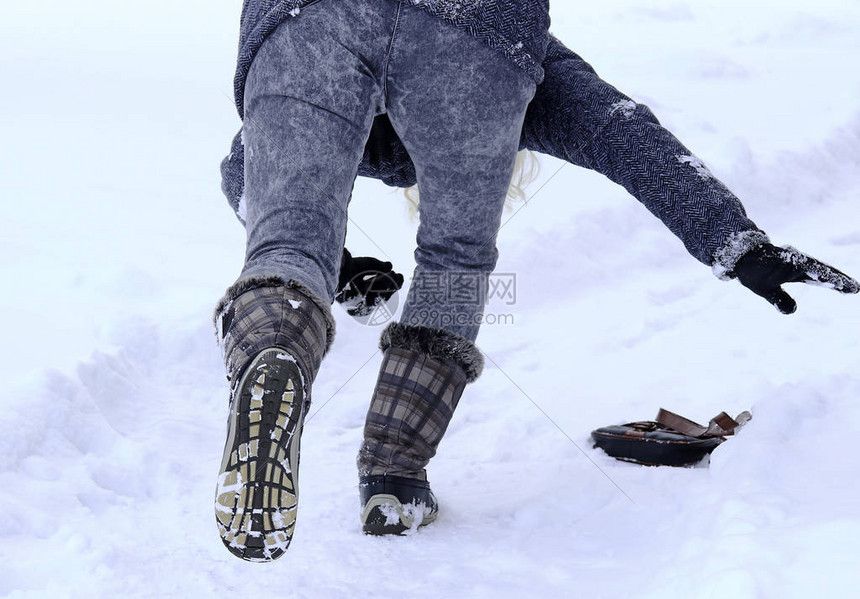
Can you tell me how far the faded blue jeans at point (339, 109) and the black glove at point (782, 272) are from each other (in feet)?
1.54

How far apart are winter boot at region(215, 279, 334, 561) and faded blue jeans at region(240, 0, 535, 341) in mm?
94

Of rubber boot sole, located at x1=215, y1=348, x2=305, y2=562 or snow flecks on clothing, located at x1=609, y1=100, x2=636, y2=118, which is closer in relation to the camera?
rubber boot sole, located at x1=215, y1=348, x2=305, y2=562

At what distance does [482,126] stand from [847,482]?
3.00 feet

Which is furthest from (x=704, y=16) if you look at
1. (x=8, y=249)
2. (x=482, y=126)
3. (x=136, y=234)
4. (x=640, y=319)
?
(x=482, y=126)

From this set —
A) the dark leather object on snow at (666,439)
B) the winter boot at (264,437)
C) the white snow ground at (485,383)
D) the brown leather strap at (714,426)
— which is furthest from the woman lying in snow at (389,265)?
the brown leather strap at (714,426)

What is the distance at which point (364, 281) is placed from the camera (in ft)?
6.45

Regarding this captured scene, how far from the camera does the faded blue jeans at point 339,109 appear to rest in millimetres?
1246

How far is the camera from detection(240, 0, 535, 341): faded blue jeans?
125cm

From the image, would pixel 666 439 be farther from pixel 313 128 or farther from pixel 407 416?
pixel 313 128

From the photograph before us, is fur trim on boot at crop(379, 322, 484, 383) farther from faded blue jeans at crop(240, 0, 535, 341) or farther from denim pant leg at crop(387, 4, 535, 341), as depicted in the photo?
faded blue jeans at crop(240, 0, 535, 341)

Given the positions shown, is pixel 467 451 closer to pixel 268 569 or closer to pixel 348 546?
pixel 348 546

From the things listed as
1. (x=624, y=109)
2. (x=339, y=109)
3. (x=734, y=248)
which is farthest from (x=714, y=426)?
(x=339, y=109)

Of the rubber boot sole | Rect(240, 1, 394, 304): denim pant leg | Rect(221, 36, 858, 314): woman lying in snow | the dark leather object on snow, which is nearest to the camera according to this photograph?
the rubber boot sole

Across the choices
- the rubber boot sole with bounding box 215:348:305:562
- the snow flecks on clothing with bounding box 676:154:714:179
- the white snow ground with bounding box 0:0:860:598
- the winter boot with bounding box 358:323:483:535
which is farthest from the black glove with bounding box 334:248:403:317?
the rubber boot sole with bounding box 215:348:305:562
